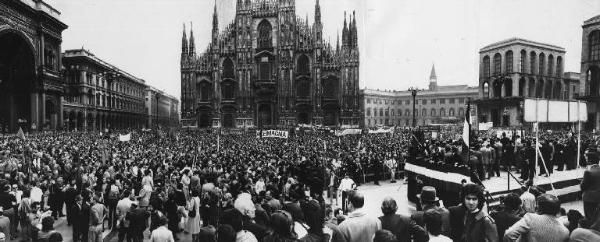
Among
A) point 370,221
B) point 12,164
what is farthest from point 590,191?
point 12,164

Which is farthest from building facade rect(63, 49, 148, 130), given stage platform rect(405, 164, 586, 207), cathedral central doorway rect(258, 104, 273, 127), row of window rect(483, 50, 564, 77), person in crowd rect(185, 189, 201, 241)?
row of window rect(483, 50, 564, 77)

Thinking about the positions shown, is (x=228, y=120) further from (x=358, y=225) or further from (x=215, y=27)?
(x=358, y=225)

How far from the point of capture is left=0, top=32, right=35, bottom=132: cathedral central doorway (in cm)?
3781

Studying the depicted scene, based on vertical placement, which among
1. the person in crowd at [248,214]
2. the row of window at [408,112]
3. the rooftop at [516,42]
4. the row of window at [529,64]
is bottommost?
the person in crowd at [248,214]

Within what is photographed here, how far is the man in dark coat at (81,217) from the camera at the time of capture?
28.3 feet

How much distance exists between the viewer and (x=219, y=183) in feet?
34.0

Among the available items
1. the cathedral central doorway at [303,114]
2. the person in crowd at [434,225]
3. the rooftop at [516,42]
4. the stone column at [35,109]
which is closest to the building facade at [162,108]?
the cathedral central doorway at [303,114]

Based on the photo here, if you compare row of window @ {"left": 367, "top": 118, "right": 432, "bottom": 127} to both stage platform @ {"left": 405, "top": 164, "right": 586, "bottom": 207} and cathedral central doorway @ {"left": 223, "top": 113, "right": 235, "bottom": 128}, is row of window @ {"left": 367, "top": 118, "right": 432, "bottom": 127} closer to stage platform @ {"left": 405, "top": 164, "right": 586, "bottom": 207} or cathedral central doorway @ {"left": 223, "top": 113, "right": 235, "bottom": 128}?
cathedral central doorway @ {"left": 223, "top": 113, "right": 235, "bottom": 128}

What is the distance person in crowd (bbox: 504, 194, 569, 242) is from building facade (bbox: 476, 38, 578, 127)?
169 feet

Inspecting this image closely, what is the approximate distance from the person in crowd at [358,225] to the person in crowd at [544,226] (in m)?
1.39

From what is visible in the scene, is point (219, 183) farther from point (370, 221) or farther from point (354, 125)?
point (354, 125)

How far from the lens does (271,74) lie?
55688mm

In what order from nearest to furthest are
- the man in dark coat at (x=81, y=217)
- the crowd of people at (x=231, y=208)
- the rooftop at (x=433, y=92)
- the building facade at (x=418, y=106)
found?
1. the crowd of people at (x=231, y=208)
2. the man in dark coat at (x=81, y=217)
3. the rooftop at (x=433, y=92)
4. the building facade at (x=418, y=106)

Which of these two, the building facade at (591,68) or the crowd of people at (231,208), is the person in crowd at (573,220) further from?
the building facade at (591,68)
